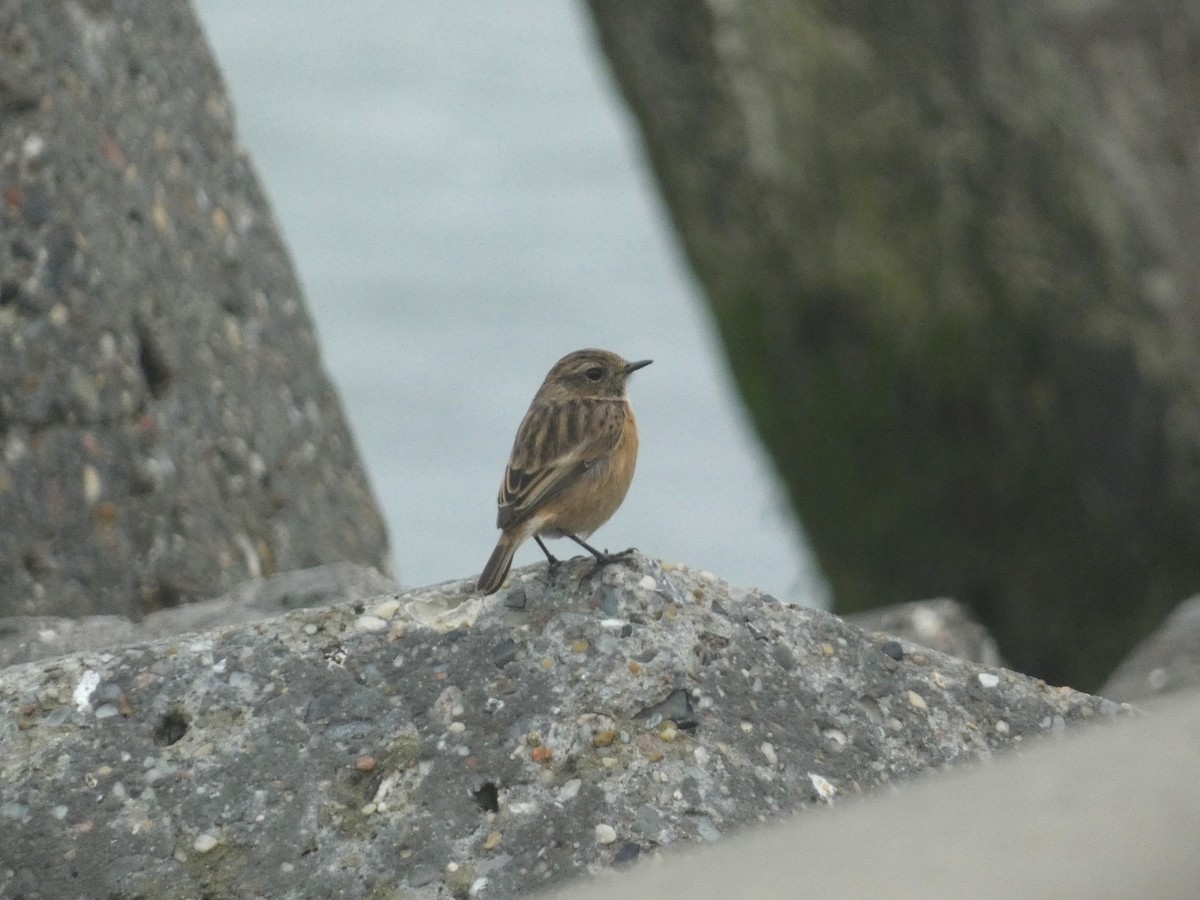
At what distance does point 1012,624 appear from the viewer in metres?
11.3

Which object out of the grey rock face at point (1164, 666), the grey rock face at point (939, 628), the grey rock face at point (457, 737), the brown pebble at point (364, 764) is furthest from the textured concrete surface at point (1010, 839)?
the grey rock face at point (939, 628)

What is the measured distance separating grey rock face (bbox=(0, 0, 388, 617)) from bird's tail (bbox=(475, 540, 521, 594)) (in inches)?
58.6

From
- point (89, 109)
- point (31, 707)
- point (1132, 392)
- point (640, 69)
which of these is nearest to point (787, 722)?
point (31, 707)

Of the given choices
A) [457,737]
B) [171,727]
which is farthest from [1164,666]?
[171,727]

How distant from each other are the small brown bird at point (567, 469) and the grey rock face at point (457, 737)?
111cm

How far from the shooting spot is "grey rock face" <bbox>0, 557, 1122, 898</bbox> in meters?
3.47

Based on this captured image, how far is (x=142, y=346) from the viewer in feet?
19.7

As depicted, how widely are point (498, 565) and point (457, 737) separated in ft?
3.20

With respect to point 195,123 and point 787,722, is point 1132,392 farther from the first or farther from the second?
point 787,722

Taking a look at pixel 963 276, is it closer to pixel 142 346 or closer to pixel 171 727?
pixel 142 346

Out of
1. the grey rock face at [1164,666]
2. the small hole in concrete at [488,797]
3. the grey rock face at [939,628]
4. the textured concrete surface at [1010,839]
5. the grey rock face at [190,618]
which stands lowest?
the grey rock face at [1164,666]

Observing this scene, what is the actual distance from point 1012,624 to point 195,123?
6.71m

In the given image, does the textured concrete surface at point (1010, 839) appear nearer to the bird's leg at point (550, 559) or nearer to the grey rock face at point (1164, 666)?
the bird's leg at point (550, 559)

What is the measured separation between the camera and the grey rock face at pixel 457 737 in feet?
11.4
